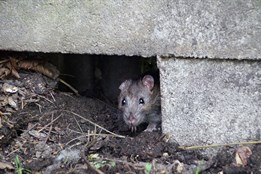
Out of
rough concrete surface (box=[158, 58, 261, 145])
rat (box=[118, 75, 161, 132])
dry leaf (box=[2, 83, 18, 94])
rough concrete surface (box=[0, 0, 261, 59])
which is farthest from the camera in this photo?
rat (box=[118, 75, 161, 132])

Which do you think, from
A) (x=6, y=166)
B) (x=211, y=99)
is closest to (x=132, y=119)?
(x=211, y=99)

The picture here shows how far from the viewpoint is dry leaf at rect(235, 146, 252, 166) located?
438 centimetres

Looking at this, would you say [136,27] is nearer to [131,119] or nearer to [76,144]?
[131,119]

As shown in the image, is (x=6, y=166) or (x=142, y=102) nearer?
(x=6, y=166)

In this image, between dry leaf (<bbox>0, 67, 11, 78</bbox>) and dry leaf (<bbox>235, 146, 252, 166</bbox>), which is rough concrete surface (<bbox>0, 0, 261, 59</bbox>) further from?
dry leaf (<bbox>235, 146, 252, 166</bbox>)

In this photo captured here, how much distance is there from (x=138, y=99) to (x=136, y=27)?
105 centimetres

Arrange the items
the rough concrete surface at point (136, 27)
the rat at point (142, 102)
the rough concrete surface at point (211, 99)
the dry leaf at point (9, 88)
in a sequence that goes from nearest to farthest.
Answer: the rough concrete surface at point (136, 27), the rough concrete surface at point (211, 99), the dry leaf at point (9, 88), the rat at point (142, 102)

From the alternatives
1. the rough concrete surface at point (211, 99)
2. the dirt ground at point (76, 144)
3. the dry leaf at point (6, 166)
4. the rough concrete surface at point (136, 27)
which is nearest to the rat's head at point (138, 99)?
the dirt ground at point (76, 144)

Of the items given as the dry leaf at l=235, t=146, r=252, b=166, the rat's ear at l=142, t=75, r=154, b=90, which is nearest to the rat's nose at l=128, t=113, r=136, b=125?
the rat's ear at l=142, t=75, r=154, b=90

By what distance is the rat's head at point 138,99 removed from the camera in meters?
5.07

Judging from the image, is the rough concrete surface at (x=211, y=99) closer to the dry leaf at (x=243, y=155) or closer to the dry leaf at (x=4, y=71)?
the dry leaf at (x=243, y=155)

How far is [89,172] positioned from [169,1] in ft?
4.79

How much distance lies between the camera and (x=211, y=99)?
172 inches

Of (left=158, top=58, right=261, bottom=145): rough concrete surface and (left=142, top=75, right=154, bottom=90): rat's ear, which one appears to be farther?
(left=142, top=75, right=154, bottom=90): rat's ear
